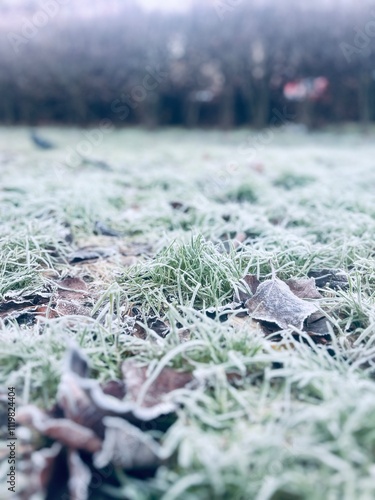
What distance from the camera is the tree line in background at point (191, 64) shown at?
7727 mm

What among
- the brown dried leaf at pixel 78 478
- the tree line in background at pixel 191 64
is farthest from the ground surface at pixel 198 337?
the tree line in background at pixel 191 64

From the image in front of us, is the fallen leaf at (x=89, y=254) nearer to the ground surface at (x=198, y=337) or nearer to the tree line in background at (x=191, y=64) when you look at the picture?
the ground surface at (x=198, y=337)

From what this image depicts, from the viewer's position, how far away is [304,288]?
1356 millimetres

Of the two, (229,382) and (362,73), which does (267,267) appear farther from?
(362,73)

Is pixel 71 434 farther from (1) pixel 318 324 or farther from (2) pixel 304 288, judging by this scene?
(2) pixel 304 288

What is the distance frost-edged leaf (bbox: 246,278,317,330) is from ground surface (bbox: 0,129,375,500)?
1.0 inches

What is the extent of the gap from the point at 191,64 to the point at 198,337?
7.93 meters

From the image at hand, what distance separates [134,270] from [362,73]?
25.1 ft

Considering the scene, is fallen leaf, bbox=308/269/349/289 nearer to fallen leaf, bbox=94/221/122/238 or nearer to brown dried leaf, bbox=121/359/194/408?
brown dried leaf, bbox=121/359/194/408

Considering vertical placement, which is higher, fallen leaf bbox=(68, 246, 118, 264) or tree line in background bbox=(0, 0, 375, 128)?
tree line in background bbox=(0, 0, 375, 128)

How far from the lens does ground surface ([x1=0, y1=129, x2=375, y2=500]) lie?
732 mm

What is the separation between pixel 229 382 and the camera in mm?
947

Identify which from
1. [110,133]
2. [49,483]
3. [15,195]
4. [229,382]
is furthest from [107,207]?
[110,133]

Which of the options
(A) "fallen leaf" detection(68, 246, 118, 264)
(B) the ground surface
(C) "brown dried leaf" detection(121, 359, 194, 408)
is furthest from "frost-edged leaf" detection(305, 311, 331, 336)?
(A) "fallen leaf" detection(68, 246, 118, 264)
